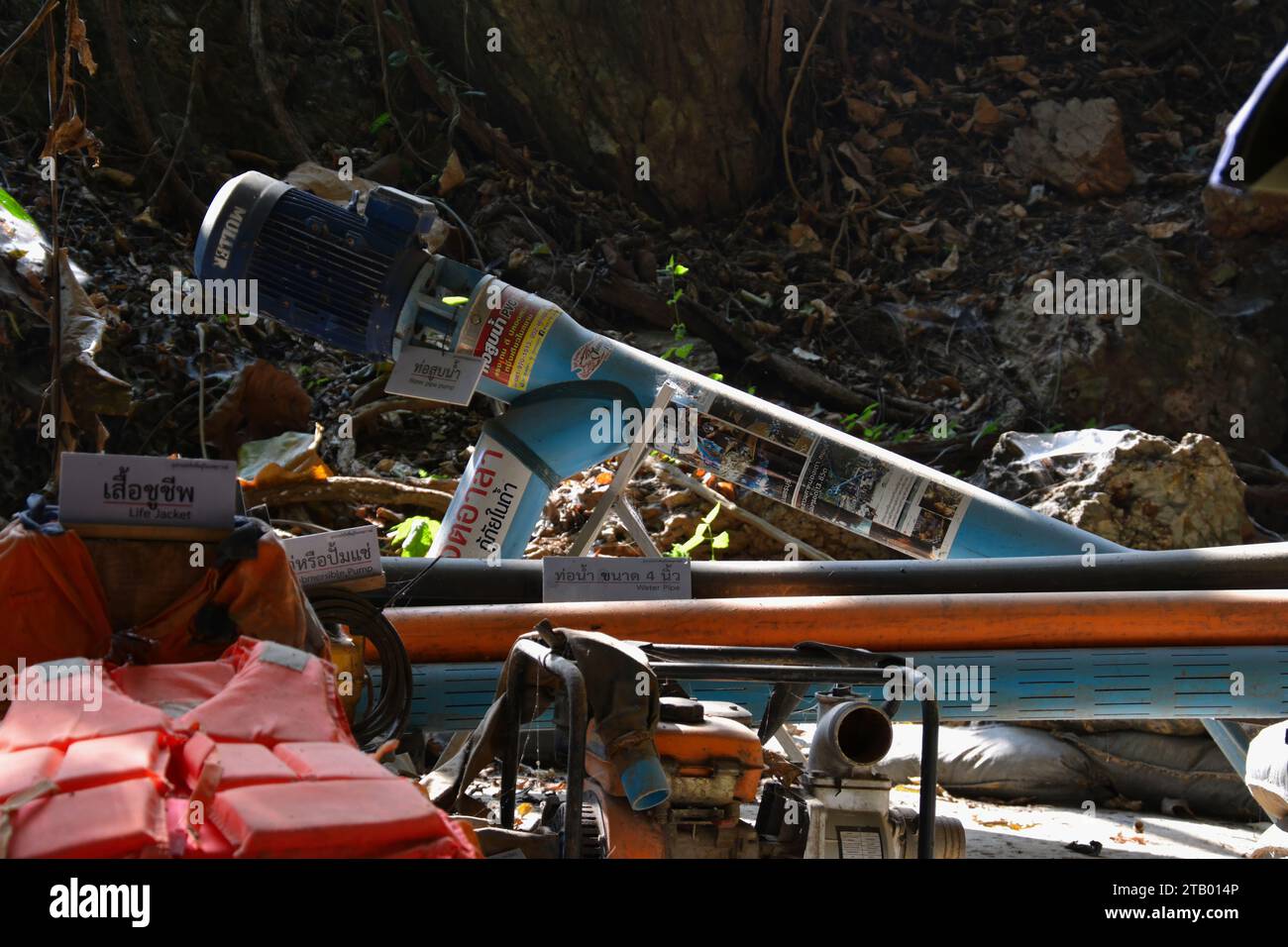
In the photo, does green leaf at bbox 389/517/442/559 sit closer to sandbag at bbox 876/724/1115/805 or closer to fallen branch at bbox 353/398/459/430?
fallen branch at bbox 353/398/459/430

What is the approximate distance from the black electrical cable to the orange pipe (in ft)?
0.91

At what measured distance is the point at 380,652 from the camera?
2.54 meters

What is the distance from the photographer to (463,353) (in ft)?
12.4

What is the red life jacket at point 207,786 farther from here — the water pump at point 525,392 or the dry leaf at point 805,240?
the dry leaf at point 805,240

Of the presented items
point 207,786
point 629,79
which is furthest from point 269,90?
point 207,786

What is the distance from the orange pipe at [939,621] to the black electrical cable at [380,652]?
28 centimetres

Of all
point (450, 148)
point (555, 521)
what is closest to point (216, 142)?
point (450, 148)

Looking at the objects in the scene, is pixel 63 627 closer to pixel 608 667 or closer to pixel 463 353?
pixel 608 667

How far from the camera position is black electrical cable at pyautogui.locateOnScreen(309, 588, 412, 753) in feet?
8.19

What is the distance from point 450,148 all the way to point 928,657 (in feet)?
17.9

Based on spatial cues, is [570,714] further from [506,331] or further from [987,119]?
[987,119]

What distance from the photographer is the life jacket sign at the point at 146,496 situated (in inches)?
70.6

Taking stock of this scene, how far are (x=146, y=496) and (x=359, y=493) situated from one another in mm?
2897

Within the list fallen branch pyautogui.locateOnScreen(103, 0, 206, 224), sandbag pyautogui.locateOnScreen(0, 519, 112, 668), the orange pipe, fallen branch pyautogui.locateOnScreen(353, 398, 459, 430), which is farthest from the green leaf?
fallen branch pyautogui.locateOnScreen(103, 0, 206, 224)
